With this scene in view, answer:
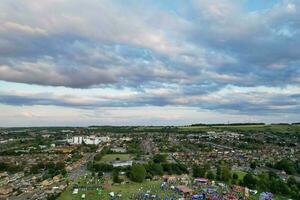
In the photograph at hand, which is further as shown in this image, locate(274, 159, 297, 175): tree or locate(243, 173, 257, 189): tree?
locate(274, 159, 297, 175): tree

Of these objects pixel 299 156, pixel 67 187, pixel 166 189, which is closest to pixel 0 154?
pixel 67 187

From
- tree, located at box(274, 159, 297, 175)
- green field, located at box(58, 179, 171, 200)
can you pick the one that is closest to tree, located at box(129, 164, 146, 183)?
green field, located at box(58, 179, 171, 200)

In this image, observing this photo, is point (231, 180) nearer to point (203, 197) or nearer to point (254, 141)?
point (203, 197)

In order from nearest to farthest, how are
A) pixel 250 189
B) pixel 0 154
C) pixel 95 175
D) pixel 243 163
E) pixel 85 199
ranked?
pixel 85 199, pixel 250 189, pixel 95 175, pixel 243 163, pixel 0 154

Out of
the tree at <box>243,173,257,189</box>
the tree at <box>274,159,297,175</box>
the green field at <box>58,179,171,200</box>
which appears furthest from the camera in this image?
the tree at <box>274,159,297,175</box>

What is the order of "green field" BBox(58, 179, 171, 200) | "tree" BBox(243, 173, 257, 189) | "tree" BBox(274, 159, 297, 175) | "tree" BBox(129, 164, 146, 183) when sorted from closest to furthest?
"green field" BBox(58, 179, 171, 200)
"tree" BBox(243, 173, 257, 189)
"tree" BBox(129, 164, 146, 183)
"tree" BBox(274, 159, 297, 175)

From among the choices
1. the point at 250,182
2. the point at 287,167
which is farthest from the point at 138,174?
the point at 287,167

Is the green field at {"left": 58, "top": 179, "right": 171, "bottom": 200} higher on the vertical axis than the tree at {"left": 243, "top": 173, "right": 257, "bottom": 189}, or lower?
lower

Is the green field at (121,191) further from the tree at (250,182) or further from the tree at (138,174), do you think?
the tree at (250,182)

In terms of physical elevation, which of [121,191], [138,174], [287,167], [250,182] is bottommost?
[121,191]

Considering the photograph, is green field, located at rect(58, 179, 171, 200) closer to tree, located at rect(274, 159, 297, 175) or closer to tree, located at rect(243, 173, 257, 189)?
tree, located at rect(243, 173, 257, 189)

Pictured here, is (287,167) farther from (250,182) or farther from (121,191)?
(121,191)
